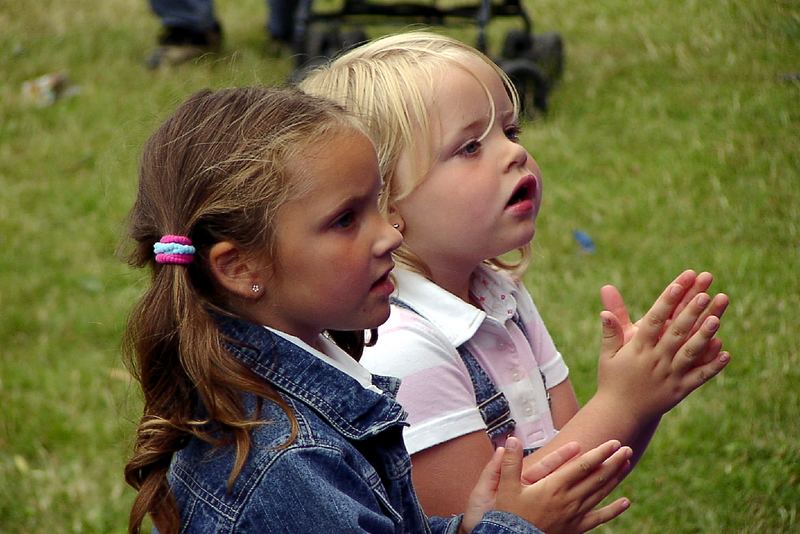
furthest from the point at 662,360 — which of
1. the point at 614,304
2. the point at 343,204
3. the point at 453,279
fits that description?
the point at 343,204

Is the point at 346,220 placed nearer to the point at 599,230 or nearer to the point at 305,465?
the point at 305,465

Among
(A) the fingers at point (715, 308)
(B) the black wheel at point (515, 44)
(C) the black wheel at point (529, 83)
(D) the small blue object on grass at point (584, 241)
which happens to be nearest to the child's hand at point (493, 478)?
(A) the fingers at point (715, 308)

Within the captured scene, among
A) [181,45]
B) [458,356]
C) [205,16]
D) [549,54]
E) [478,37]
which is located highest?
[458,356]

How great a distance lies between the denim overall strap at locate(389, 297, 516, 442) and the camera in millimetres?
2199

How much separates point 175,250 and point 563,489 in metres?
0.71

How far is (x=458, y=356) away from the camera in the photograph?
216 centimetres

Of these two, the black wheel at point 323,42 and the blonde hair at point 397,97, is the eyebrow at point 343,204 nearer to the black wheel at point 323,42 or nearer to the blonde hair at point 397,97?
the blonde hair at point 397,97

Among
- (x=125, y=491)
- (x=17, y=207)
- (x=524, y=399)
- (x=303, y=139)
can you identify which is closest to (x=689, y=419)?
(x=524, y=399)

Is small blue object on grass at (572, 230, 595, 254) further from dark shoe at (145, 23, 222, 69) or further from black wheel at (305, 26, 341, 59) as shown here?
dark shoe at (145, 23, 222, 69)

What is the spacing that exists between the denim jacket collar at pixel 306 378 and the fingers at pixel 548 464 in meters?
0.29

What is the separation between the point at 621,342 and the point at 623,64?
4.33m

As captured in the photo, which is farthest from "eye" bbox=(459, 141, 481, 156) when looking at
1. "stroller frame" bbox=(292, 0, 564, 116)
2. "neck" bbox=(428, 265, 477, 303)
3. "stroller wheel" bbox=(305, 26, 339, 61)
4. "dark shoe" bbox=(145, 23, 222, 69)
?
"dark shoe" bbox=(145, 23, 222, 69)

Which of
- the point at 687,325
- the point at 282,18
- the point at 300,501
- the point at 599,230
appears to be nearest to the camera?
the point at 300,501

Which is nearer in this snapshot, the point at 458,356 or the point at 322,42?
the point at 458,356
